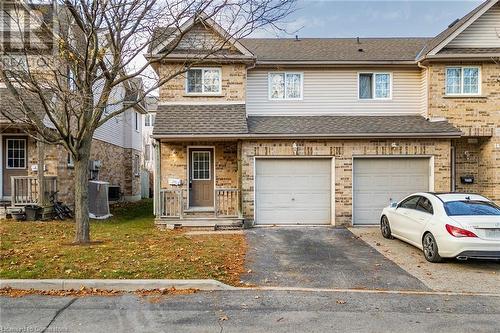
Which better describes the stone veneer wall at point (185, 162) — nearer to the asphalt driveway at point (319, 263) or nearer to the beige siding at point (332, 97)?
the beige siding at point (332, 97)

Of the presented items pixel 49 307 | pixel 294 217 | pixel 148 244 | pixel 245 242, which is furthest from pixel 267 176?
pixel 49 307

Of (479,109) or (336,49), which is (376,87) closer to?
(336,49)

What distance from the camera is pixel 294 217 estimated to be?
46.3 feet

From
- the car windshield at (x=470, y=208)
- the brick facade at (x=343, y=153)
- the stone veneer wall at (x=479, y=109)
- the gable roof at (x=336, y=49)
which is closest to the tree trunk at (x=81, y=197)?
the brick facade at (x=343, y=153)

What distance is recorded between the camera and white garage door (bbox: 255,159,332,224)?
1405cm

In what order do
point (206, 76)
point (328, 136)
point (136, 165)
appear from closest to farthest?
point (328, 136)
point (206, 76)
point (136, 165)

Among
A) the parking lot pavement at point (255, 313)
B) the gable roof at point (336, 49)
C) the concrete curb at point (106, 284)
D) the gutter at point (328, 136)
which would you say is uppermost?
the gable roof at point (336, 49)

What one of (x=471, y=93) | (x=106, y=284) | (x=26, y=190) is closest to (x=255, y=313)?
(x=106, y=284)

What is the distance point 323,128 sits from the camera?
14172 millimetres

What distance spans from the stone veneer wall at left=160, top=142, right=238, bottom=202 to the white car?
20.4 ft

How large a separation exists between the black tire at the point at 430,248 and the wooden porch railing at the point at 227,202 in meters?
6.24

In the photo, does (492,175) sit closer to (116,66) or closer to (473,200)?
(473,200)

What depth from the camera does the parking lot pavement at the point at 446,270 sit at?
7.28m

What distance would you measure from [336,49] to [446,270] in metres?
11.2
